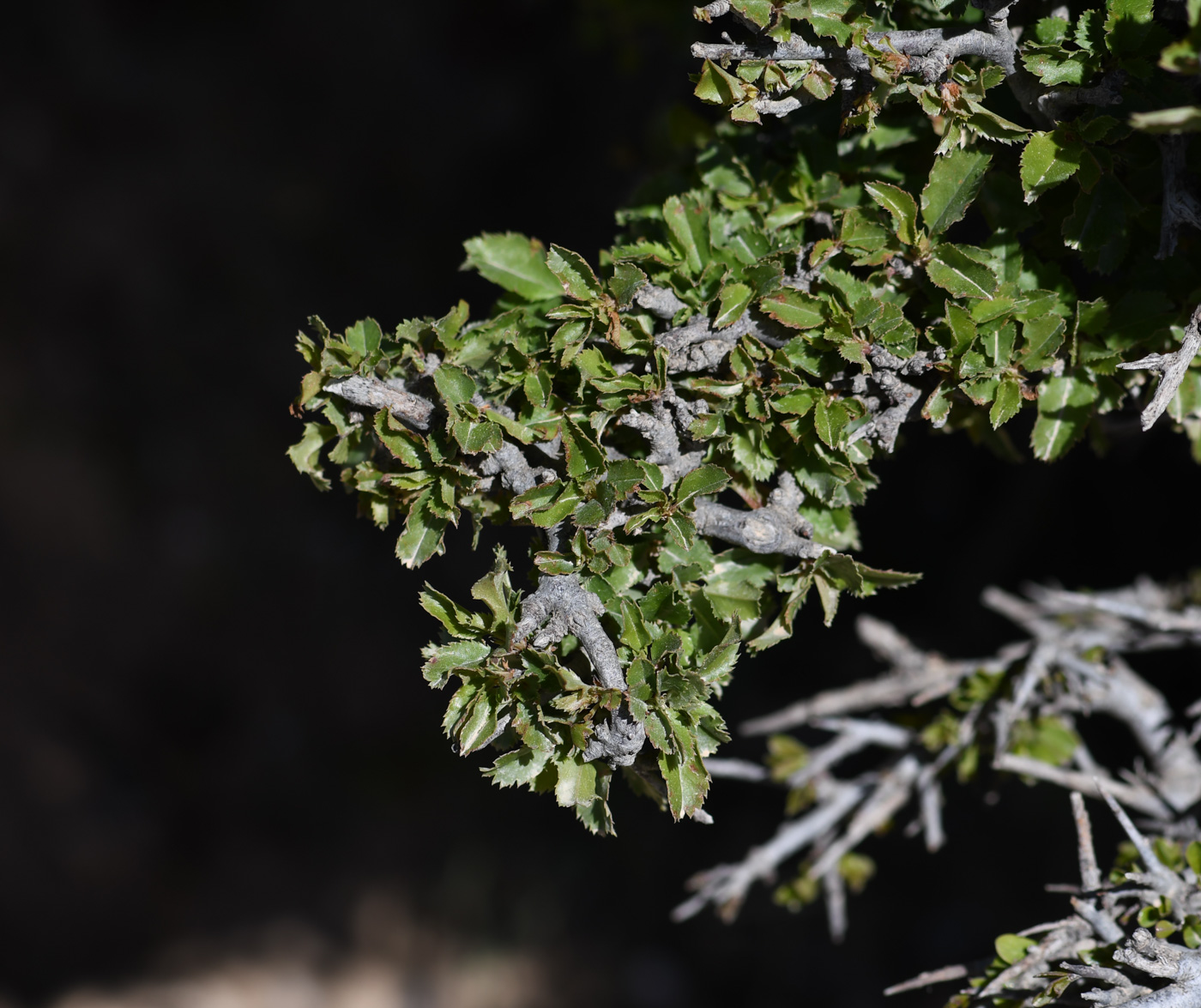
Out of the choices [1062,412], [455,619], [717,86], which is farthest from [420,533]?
[1062,412]

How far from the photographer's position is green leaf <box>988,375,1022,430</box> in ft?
3.50

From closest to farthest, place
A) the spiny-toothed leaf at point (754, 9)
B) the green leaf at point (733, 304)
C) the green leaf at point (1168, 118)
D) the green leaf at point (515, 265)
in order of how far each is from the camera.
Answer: the green leaf at point (1168, 118)
the spiny-toothed leaf at point (754, 9)
the green leaf at point (733, 304)
the green leaf at point (515, 265)

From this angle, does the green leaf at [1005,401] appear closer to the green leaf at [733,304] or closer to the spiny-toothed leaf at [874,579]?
the spiny-toothed leaf at [874,579]

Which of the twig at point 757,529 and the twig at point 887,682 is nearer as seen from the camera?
the twig at point 757,529

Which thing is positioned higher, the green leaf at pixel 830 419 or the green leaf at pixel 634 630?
the green leaf at pixel 830 419

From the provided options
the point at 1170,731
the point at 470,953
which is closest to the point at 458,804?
the point at 470,953

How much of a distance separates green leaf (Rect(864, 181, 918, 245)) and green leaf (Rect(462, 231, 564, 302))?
0.42 meters

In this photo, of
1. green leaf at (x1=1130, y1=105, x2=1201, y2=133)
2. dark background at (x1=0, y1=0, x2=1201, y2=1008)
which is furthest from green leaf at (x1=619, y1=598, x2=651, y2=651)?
dark background at (x1=0, y1=0, x2=1201, y2=1008)

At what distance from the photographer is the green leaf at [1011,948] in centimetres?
127

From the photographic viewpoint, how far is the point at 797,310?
1091 millimetres

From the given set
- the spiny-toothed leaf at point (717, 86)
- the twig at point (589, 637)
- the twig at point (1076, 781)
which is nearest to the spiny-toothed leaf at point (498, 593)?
the twig at point (589, 637)

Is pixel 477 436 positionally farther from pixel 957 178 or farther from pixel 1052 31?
pixel 1052 31

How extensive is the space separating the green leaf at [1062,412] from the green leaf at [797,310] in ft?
1.04

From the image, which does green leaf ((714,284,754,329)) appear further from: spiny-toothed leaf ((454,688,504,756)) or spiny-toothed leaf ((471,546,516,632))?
spiny-toothed leaf ((454,688,504,756))
